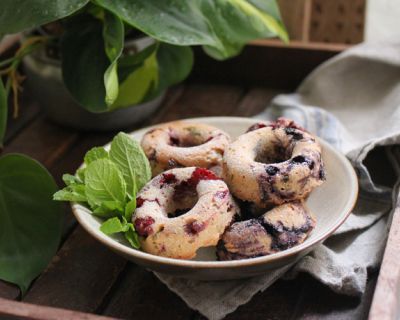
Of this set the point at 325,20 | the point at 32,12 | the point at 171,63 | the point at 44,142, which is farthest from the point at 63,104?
the point at 325,20

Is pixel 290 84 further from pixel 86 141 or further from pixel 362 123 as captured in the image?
pixel 86 141

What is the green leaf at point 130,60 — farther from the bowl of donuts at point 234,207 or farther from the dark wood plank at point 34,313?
the dark wood plank at point 34,313

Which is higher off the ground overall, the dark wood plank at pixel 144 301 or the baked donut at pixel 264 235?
the baked donut at pixel 264 235

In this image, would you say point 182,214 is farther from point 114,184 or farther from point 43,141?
point 43,141

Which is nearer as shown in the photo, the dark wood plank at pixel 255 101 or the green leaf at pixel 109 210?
the green leaf at pixel 109 210

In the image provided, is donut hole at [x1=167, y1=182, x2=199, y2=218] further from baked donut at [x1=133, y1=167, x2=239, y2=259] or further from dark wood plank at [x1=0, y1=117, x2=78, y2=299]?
dark wood plank at [x1=0, y1=117, x2=78, y2=299]

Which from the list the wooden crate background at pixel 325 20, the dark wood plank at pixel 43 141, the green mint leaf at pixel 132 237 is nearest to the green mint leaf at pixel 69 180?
the green mint leaf at pixel 132 237

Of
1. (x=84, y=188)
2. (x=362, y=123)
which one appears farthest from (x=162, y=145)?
(x=362, y=123)
